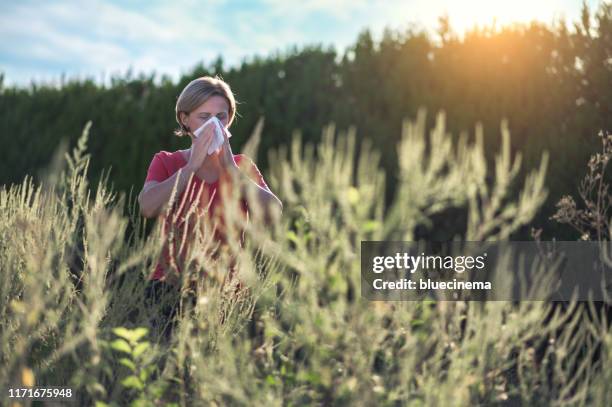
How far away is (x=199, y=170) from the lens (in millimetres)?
3988

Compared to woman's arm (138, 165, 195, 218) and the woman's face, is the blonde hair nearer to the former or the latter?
the woman's face

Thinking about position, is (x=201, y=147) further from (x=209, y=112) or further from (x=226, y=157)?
(x=209, y=112)

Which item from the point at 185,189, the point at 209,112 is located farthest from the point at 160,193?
the point at 209,112

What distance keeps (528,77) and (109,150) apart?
535 centimetres

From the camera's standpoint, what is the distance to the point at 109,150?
9734mm

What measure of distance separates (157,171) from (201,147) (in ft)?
1.23

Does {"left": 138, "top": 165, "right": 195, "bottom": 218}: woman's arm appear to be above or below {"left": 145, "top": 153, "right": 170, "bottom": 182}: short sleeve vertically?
below

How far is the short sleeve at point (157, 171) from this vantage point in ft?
12.7

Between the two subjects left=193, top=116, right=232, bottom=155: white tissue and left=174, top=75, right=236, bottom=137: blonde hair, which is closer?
left=193, top=116, right=232, bottom=155: white tissue

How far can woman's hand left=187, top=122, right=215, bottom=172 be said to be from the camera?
363 cm

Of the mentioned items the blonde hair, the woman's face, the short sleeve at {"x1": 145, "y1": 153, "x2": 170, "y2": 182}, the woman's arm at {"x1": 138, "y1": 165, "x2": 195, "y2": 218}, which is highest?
the blonde hair
